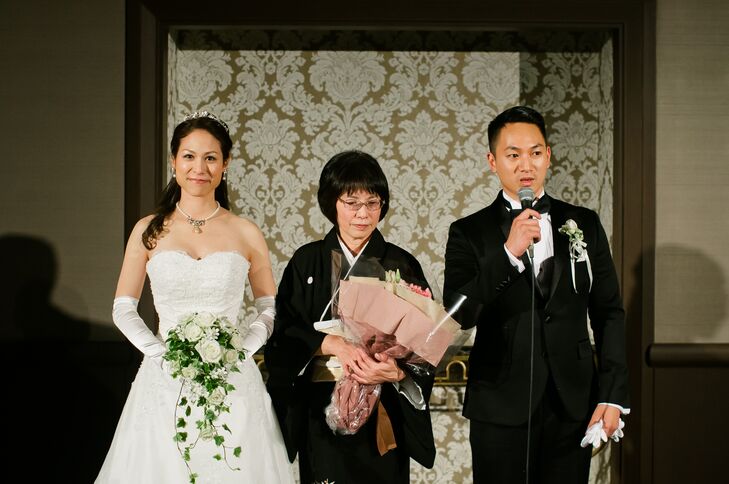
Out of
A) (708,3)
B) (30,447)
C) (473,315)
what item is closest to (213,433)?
(473,315)

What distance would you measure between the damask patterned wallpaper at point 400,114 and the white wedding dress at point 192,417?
58.8 inches

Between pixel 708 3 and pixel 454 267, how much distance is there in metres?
2.01

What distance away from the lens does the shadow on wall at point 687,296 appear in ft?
12.2

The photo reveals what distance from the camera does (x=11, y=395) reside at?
3.70 metres

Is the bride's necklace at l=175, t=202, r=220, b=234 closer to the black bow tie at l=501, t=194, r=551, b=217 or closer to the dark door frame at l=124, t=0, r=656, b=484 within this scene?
the dark door frame at l=124, t=0, r=656, b=484

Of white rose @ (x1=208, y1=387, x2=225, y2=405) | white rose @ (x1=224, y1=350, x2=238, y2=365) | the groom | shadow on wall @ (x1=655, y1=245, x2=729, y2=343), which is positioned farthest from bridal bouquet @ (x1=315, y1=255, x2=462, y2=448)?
shadow on wall @ (x1=655, y1=245, x2=729, y2=343)

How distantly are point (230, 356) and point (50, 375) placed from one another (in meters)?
1.56

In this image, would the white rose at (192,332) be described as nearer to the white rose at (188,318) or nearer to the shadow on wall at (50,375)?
the white rose at (188,318)

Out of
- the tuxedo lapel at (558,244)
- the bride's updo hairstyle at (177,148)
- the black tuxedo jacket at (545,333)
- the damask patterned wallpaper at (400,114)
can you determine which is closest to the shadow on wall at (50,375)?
the bride's updo hairstyle at (177,148)

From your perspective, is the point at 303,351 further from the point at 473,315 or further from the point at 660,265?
the point at 660,265

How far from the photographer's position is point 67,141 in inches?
146

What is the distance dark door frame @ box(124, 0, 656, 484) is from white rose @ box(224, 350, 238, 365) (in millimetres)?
1339

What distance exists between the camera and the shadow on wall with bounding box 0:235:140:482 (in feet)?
12.0

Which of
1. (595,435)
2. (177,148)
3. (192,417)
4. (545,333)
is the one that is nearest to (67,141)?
(177,148)
